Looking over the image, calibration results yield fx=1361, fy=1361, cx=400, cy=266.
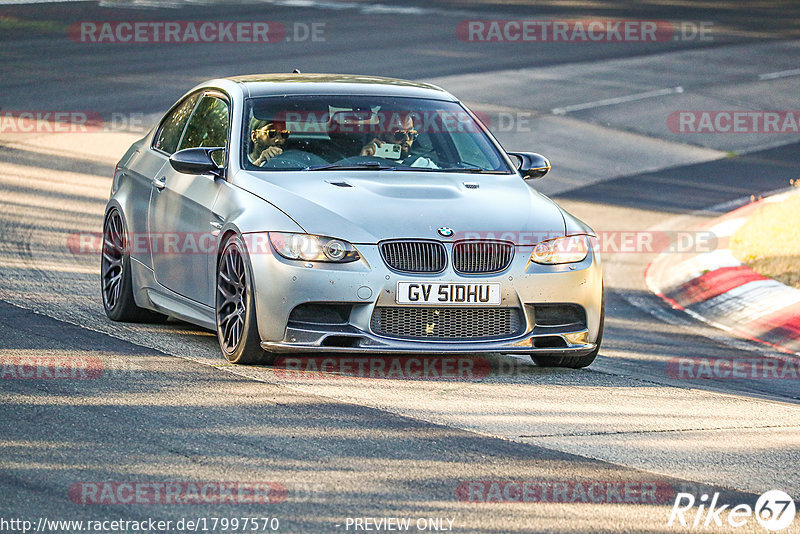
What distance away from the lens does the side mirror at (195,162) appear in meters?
8.00

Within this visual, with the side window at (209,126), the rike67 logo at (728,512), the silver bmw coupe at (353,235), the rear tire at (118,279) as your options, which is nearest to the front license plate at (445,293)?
the silver bmw coupe at (353,235)

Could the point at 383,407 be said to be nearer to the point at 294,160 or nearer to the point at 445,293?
the point at 445,293

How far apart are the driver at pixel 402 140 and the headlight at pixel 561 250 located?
1.16m

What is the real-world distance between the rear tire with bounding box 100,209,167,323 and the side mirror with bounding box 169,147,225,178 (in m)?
1.18

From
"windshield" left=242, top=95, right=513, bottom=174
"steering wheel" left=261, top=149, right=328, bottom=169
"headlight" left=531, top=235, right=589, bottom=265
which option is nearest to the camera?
"headlight" left=531, top=235, right=589, bottom=265

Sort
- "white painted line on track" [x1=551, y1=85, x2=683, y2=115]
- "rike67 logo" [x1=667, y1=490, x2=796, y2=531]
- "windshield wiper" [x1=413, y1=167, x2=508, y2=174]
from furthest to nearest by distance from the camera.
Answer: "white painted line on track" [x1=551, y1=85, x2=683, y2=115], "windshield wiper" [x1=413, y1=167, x2=508, y2=174], "rike67 logo" [x1=667, y1=490, x2=796, y2=531]

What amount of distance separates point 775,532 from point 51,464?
2.82m

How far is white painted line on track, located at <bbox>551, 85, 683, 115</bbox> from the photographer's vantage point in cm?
2164

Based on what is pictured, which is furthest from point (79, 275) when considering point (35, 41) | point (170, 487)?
point (35, 41)

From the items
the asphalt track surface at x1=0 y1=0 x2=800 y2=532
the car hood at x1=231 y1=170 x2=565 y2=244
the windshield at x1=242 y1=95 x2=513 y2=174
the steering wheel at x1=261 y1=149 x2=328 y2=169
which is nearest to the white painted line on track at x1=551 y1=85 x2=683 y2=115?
the asphalt track surface at x1=0 y1=0 x2=800 y2=532

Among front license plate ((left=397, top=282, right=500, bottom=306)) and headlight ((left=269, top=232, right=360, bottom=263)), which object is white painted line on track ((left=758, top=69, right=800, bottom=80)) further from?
headlight ((left=269, top=232, right=360, bottom=263))

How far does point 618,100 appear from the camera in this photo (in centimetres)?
2275

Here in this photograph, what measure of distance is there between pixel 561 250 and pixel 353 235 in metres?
1.21

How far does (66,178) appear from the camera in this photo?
15297 millimetres
